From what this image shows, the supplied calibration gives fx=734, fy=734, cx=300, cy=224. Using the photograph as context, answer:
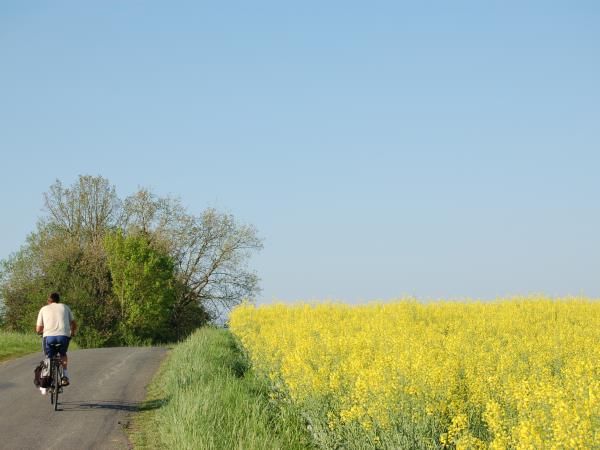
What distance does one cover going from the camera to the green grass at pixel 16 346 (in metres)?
28.4

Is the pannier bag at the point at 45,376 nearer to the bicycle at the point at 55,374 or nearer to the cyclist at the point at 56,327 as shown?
the bicycle at the point at 55,374

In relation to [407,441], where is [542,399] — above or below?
above

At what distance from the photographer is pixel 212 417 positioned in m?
11.5

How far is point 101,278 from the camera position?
45.7m

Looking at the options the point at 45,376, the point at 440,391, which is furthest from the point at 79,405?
the point at 440,391

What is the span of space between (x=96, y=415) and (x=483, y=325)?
415 inches

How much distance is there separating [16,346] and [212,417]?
22408 mm

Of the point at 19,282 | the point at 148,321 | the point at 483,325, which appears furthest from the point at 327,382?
the point at 19,282

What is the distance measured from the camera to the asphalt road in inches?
498

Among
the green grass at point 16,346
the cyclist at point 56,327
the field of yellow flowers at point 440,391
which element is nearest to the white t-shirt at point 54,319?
the cyclist at point 56,327

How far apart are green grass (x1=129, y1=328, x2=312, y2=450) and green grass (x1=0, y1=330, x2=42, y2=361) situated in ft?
43.9

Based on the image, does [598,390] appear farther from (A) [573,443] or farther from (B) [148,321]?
(B) [148,321]

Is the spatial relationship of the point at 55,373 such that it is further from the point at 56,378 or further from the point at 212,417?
the point at 212,417

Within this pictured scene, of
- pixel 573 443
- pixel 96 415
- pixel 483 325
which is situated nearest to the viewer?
pixel 573 443
